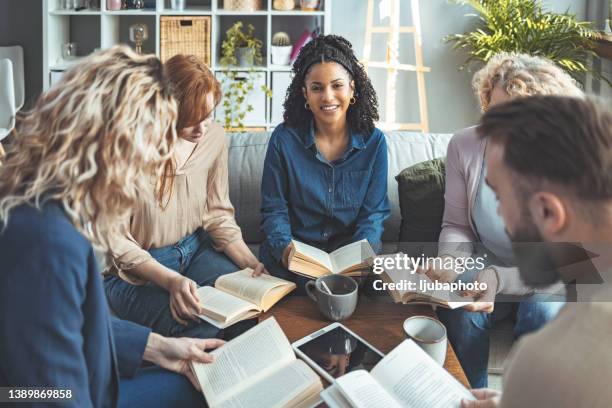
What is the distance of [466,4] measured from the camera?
4195mm

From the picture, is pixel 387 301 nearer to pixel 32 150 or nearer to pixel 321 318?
pixel 321 318

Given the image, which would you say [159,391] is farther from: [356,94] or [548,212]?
[356,94]

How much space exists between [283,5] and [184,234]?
95.6 inches

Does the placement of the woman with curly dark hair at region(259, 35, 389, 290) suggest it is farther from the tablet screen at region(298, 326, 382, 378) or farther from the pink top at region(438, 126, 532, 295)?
the tablet screen at region(298, 326, 382, 378)

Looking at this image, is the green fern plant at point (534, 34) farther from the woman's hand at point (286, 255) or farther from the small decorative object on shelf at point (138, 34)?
the woman's hand at point (286, 255)

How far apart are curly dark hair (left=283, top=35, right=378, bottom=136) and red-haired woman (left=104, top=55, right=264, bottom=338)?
0.28 metres

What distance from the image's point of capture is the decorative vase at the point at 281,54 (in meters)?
3.94

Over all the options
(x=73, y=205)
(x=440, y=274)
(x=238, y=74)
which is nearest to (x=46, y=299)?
(x=73, y=205)

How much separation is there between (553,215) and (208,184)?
1321 millimetres

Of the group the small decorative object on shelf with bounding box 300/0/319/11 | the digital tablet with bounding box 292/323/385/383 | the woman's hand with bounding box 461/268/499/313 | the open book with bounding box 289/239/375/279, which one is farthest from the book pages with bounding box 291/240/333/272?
the small decorative object on shelf with bounding box 300/0/319/11

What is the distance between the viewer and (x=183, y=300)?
5.15 feet

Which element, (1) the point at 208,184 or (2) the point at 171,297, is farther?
(1) the point at 208,184

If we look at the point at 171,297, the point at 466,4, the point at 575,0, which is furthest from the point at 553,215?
the point at 575,0

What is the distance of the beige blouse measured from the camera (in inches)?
68.1
